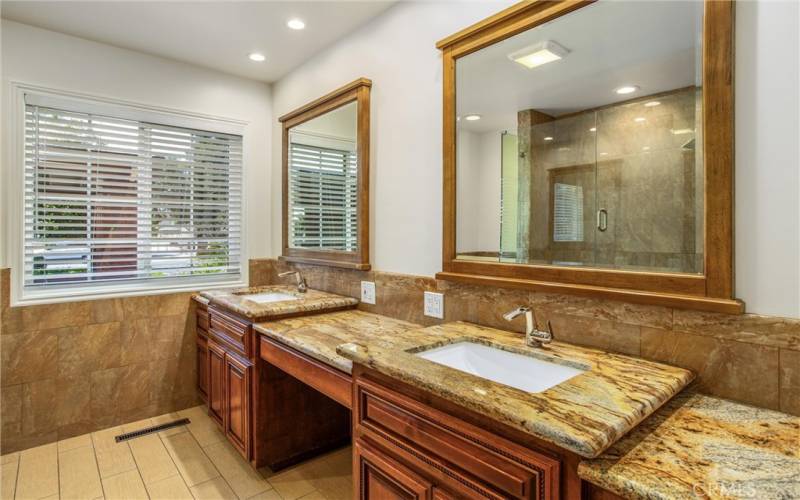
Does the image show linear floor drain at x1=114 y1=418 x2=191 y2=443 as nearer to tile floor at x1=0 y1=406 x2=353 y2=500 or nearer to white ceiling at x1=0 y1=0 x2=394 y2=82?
tile floor at x1=0 y1=406 x2=353 y2=500

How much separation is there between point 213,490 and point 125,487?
18.3 inches

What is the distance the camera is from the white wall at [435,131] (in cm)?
103

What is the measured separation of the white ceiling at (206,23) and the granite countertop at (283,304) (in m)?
1.63

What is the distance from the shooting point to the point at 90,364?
8.64 ft

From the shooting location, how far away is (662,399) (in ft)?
3.22

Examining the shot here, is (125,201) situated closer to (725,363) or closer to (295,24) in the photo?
(295,24)

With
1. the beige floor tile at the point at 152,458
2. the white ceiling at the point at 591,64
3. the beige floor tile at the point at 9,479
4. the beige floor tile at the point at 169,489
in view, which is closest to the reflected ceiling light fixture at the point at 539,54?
the white ceiling at the point at 591,64

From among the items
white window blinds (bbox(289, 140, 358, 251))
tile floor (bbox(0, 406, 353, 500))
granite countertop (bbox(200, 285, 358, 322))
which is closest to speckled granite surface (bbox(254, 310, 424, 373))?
granite countertop (bbox(200, 285, 358, 322))

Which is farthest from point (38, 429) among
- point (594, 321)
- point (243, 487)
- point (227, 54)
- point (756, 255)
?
point (756, 255)

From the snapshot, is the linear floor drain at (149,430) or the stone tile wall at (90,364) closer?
the stone tile wall at (90,364)

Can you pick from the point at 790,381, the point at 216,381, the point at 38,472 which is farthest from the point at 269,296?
the point at 790,381

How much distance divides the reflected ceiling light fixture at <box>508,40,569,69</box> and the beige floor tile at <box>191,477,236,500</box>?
2.40m

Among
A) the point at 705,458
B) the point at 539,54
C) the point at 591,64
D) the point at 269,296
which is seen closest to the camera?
the point at 705,458

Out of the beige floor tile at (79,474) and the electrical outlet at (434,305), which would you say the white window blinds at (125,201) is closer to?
the beige floor tile at (79,474)
